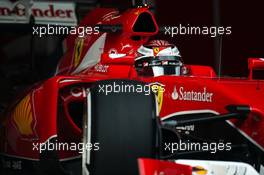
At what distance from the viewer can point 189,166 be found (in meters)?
2.88

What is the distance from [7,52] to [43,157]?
5.48 meters

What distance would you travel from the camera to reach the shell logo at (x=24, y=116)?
437 centimetres

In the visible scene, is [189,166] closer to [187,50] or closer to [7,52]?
[187,50]

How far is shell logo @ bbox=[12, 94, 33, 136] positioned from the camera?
4371 mm

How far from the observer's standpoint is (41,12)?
5984 mm

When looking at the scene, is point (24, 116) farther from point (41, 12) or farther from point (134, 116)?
point (41, 12)

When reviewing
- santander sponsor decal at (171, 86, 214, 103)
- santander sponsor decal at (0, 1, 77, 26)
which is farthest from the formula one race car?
santander sponsor decal at (0, 1, 77, 26)

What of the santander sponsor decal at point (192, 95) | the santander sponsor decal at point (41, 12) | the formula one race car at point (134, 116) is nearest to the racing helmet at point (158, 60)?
the formula one race car at point (134, 116)

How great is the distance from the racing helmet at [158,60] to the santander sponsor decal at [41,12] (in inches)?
66.6

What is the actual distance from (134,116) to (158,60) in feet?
3.74

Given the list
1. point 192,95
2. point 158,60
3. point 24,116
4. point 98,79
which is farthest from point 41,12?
point 192,95

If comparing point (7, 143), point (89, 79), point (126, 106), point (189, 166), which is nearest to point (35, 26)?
point (7, 143)

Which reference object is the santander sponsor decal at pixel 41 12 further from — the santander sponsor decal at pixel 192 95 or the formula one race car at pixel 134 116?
the santander sponsor decal at pixel 192 95

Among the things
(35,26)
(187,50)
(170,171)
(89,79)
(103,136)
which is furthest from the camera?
(187,50)
